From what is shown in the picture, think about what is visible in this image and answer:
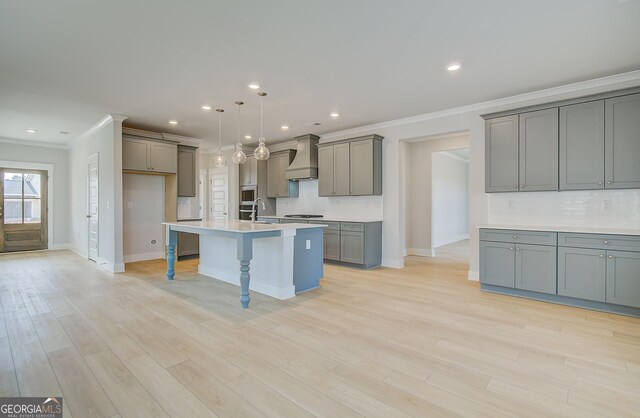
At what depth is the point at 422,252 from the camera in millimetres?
7281

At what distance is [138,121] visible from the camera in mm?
5664

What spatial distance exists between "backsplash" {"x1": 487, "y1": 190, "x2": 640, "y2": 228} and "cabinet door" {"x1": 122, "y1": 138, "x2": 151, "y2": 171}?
614 cm

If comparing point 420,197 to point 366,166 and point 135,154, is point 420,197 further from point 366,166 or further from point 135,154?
point 135,154

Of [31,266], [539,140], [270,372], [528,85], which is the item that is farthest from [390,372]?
[31,266]

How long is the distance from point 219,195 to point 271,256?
195 inches

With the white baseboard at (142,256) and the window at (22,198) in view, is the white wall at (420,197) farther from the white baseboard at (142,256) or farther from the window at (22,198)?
the window at (22,198)

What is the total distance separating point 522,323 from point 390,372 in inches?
69.6

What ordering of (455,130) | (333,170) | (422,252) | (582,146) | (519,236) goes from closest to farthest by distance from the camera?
(582,146)
(519,236)
(455,130)
(333,170)
(422,252)

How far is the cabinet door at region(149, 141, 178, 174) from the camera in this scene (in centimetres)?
609

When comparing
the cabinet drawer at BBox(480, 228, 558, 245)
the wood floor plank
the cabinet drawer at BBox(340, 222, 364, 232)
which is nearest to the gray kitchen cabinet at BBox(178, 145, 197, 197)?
the cabinet drawer at BBox(340, 222, 364, 232)

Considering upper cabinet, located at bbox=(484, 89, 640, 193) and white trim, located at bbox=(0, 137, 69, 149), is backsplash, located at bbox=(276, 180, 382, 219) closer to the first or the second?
upper cabinet, located at bbox=(484, 89, 640, 193)

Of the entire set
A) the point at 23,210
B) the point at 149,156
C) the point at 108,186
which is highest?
the point at 149,156

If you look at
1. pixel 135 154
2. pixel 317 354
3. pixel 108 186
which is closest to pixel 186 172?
pixel 135 154

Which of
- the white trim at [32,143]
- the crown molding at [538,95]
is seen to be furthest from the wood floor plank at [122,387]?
the white trim at [32,143]
